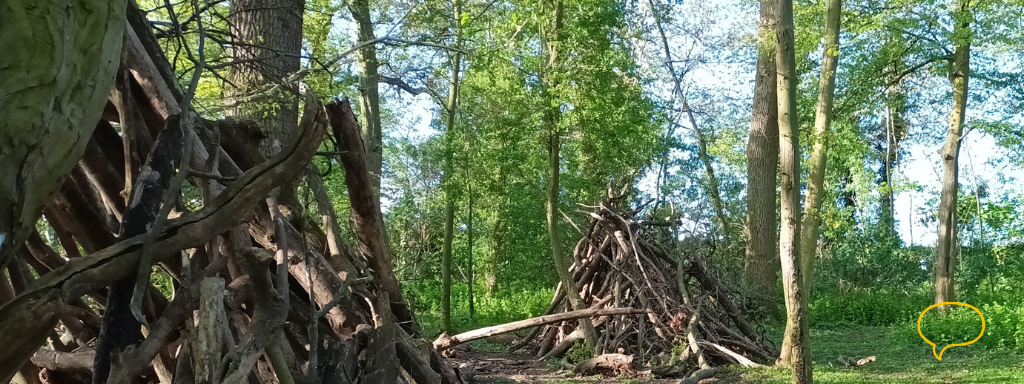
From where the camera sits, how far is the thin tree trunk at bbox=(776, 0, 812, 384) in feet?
17.4

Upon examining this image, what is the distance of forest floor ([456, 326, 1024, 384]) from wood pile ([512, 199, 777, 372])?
520 mm

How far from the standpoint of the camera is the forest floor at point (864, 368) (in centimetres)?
681

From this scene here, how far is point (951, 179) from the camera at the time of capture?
45.3 feet

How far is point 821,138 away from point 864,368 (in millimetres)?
2567

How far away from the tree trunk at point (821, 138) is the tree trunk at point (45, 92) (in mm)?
6422

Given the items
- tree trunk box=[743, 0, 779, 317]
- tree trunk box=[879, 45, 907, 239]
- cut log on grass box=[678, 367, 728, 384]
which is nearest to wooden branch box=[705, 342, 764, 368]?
cut log on grass box=[678, 367, 728, 384]

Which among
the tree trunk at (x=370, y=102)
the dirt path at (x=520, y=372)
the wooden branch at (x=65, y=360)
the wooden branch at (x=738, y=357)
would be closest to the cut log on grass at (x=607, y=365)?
the dirt path at (x=520, y=372)

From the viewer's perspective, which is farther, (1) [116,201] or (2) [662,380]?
(2) [662,380]

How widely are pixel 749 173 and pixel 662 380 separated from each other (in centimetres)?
758

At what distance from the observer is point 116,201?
2916 millimetres

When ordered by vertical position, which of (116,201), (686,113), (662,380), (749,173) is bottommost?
(662,380)

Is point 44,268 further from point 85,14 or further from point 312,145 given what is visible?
point 85,14

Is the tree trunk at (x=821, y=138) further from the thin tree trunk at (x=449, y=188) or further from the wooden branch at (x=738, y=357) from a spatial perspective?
the thin tree trunk at (x=449, y=188)

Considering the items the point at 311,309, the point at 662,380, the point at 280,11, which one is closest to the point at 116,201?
the point at 311,309
